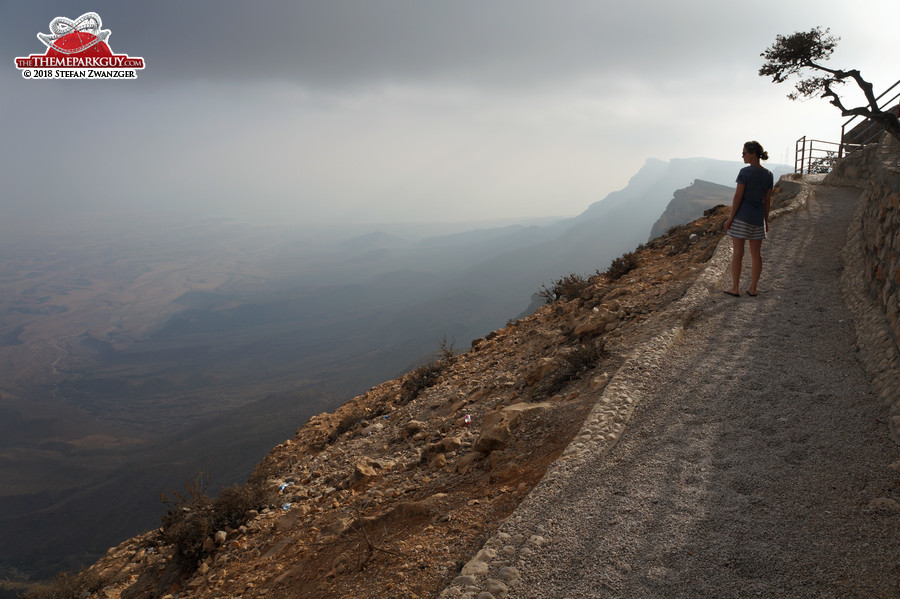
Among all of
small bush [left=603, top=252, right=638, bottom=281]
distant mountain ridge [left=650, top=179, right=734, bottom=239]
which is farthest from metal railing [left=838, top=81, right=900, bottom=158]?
distant mountain ridge [left=650, top=179, right=734, bottom=239]

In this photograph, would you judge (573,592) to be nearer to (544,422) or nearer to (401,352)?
(544,422)

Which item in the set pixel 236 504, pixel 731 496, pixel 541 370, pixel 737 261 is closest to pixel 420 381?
pixel 541 370

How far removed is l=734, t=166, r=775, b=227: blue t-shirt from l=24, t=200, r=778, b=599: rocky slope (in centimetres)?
150

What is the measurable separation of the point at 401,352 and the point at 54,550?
4438 inches

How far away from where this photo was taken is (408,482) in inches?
194

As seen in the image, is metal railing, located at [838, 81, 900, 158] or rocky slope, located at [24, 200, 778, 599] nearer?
rocky slope, located at [24, 200, 778, 599]

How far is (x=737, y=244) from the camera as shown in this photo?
6.30m

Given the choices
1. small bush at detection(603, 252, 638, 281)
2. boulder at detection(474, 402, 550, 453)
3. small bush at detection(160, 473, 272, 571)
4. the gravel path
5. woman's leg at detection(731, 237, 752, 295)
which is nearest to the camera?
the gravel path

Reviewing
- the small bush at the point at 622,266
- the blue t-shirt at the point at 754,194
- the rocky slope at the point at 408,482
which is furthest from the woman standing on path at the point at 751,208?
the small bush at the point at 622,266

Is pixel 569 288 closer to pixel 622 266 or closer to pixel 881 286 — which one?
pixel 622 266

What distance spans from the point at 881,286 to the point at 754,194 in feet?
6.32

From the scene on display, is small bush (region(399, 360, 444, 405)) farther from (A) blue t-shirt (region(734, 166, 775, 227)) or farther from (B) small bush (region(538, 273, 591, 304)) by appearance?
(A) blue t-shirt (region(734, 166, 775, 227))

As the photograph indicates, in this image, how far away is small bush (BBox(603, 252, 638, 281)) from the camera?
35.2 ft

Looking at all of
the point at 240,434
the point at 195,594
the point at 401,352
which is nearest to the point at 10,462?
the point at 240,434
